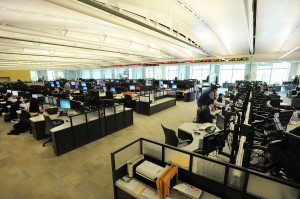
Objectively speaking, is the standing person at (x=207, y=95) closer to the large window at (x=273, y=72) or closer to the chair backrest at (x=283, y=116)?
the chair backrest at (x=283, y=116)

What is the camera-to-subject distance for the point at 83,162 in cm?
346

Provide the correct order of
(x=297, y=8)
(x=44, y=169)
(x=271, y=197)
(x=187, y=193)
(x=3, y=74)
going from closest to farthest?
(x=271, y=197) < (x=187, y=193) < (x=44, y=169) < (x=297, y=8) < (x=3, y=74)

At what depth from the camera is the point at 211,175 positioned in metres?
1.68

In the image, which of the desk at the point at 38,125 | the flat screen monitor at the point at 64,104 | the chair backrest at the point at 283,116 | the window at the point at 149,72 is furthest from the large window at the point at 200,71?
the desk at the point at 38,125

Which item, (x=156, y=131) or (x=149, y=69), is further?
(x=149, y=69)

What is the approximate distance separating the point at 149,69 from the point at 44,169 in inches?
730

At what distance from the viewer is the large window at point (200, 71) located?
54.7 ft

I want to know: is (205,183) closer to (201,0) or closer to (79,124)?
(79,124)

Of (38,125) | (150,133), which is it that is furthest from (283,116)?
(38,125)

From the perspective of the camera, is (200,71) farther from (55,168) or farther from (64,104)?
(55,168)

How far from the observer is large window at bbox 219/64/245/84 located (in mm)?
15361

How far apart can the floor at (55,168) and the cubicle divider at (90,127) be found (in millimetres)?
183

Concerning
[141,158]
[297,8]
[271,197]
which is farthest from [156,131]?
[297,8]

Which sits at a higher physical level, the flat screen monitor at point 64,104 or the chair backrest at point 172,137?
the flat screen monitor at point 64,104
